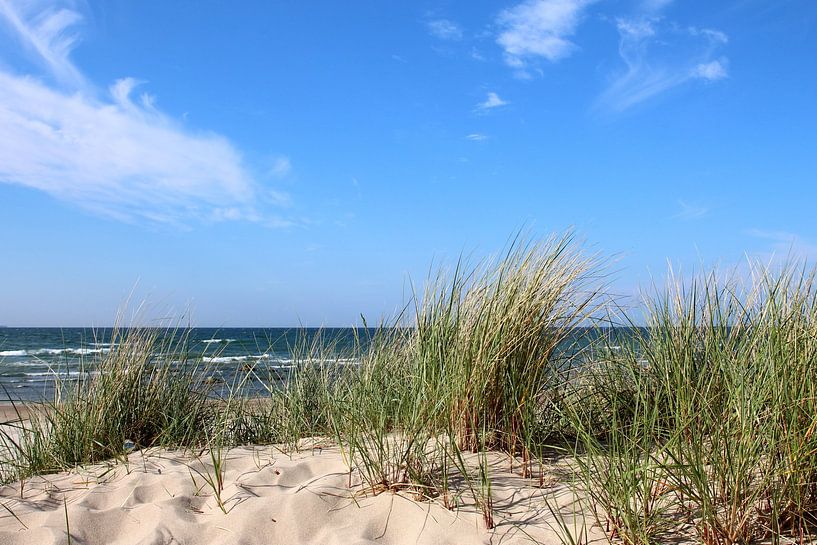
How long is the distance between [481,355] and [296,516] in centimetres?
110

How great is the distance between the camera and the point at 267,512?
266 cm

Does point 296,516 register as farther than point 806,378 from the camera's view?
Yes

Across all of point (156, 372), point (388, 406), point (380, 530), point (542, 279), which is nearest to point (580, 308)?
point (542, 279)

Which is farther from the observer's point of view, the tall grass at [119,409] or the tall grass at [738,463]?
the tall grass at [119,409]

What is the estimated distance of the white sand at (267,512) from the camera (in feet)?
8.11

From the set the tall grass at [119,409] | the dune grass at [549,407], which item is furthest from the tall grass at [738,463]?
the tall grass at [119,409]

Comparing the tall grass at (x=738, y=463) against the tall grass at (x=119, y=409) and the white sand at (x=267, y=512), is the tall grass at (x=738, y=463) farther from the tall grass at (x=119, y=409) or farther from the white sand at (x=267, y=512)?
the tall grass at (x=119, y=409)

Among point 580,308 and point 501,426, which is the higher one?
point 580,308

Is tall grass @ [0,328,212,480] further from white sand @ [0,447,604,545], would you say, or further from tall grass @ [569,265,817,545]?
tall grass @ [569,265,817,545]

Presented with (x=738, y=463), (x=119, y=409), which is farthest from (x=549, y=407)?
(x=119, y=409)

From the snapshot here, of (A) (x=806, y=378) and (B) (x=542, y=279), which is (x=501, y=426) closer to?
(B) (x=542, y=279)

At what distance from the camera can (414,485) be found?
8.84 ft

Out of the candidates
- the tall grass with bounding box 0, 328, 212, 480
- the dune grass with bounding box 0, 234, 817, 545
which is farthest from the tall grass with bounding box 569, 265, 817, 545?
the tall grass with bounding box 0, 328, 212, 480

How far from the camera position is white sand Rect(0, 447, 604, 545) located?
2473 millimetres
